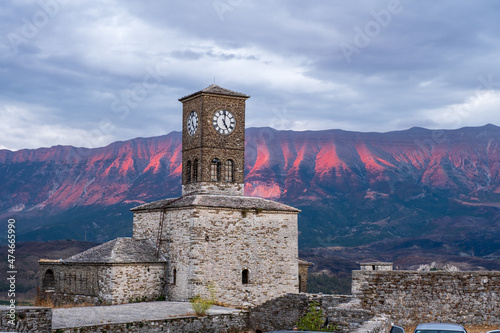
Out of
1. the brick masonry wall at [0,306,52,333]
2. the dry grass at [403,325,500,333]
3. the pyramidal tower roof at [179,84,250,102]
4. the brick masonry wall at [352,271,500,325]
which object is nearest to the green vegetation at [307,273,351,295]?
the pyramidal tower roof at [179,84,250,102]

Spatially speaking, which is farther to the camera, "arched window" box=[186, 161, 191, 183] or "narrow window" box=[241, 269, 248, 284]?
"arched window" box=[186, 161, 191, 183]

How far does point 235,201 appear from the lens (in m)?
38.5

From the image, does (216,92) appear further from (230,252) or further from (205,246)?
(230,252)

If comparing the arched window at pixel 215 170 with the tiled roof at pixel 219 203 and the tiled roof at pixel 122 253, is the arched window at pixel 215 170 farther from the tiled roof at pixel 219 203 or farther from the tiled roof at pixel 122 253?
the tiled roof at pixel 122 253

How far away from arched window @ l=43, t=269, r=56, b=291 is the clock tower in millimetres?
9724

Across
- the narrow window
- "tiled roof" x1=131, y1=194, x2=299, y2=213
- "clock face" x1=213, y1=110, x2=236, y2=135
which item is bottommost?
the narrow window

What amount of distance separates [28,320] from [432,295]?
45.5ft

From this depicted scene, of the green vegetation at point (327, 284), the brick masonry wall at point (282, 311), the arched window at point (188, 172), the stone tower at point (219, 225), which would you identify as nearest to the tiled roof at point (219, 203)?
the stone tower at point (219, 225)

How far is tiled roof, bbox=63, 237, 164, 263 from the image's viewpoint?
35844 mm

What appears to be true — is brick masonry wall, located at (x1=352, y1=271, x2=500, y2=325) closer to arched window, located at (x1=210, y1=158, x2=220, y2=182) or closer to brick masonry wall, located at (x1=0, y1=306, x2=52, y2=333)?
brick masonry wall, located at (x1=0, y1=306, x2=52, y2=333)

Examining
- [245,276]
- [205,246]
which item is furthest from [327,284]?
[205,246]

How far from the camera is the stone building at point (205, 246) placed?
36156 millimetres

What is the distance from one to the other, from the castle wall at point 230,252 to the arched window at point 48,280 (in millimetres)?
6519

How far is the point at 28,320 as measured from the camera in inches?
890
